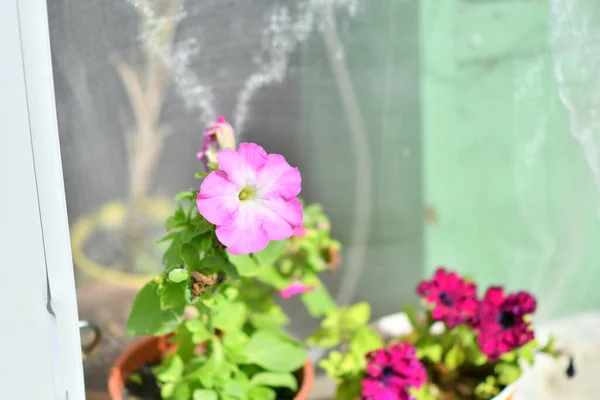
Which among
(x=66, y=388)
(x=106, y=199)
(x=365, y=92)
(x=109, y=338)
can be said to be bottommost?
(x=66, y=388)

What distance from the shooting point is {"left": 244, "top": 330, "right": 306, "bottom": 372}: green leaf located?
2.20 ft

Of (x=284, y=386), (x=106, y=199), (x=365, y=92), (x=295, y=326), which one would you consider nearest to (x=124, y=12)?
(x=106, y=199)

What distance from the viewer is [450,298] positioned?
0.75 m

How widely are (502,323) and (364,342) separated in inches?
6.9

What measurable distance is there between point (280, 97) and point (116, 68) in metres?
0.23

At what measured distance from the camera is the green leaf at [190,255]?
0.50 meters

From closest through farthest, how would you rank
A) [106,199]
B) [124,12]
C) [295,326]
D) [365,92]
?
[124,12]
[106,199]
[365,92]
[295,326]

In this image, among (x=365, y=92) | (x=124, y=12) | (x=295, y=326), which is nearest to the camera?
(x=124, y=12)

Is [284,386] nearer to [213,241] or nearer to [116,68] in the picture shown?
[213,241]

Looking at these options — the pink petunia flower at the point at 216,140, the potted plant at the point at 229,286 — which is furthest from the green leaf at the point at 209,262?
the pink petunia flower at the point at 216,140

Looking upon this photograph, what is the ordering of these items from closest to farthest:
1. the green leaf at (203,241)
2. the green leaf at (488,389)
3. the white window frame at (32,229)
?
the white window frame at (32,229), the green leaf at (203,241), the green leaf at (488,389)

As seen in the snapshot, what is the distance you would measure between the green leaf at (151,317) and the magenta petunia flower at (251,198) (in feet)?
0.47

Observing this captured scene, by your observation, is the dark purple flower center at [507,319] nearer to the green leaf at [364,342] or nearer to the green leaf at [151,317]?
the green leaf at [364,342]

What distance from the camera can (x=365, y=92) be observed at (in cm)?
87
